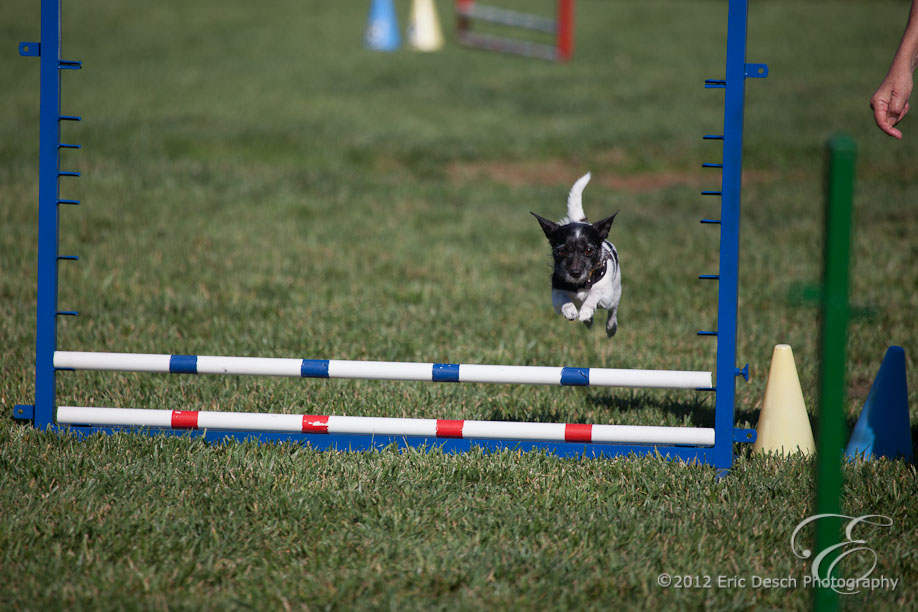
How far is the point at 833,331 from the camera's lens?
2.44m

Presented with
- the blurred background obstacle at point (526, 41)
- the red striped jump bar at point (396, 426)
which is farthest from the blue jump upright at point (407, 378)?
the blurred background obstacle at point (526, 41)

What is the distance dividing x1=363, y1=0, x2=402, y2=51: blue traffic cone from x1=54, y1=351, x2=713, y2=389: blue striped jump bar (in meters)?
16.0

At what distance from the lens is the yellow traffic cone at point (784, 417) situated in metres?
4.04

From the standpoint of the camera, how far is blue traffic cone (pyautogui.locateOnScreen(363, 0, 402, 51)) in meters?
19.2

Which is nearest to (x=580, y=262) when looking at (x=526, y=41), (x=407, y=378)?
(x=407, y=378)

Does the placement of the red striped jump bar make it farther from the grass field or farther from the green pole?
the green pole

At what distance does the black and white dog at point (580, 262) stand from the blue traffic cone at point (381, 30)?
16.2 metres

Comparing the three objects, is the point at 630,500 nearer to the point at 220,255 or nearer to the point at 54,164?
the point at 54,164

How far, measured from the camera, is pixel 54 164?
3.99 meters

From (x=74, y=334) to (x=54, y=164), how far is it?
1.91 m

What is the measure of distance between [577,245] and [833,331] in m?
1.25

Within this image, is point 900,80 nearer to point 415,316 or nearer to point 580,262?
point 580,262

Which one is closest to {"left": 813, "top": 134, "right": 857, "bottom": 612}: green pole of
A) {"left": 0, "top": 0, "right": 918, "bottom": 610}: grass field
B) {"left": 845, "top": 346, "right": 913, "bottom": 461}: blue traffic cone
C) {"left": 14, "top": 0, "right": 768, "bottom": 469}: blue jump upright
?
{"left": 0, "top": 0, "right": 918, "bottom": 610}: grass field

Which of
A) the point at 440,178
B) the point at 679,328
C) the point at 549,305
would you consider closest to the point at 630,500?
the point at 679,328
